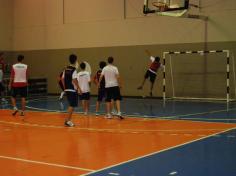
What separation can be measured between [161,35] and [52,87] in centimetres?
765

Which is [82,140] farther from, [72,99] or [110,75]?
[110,75]

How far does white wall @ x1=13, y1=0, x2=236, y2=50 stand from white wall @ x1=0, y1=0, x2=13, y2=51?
0.32 m

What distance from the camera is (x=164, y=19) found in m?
20.2

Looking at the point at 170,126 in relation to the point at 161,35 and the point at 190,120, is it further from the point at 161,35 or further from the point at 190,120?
the point at 161,35

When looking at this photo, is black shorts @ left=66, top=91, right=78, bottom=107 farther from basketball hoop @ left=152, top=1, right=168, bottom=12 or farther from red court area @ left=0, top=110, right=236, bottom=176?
basketball hoop @ left=152, top=1, right=168, bottom=12

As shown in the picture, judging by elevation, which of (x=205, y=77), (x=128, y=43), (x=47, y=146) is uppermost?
(x=128, y=43)

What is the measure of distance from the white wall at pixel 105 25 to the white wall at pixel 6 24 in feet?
1.05

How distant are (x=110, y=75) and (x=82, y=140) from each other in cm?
376

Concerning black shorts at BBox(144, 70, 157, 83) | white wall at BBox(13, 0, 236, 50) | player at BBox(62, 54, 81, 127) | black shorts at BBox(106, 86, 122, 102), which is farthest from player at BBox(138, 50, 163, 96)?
player at BBox(62, 54, 81, 127)

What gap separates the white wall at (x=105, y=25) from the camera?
18.9 meters

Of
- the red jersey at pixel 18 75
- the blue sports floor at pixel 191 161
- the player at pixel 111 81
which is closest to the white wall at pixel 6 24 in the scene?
the red jersey at pixel 18 75

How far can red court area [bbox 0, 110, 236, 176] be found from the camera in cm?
681

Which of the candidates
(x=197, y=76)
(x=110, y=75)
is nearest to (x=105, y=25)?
(x=197, y=76)

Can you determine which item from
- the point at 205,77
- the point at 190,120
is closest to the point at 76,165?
the point at 190,120
